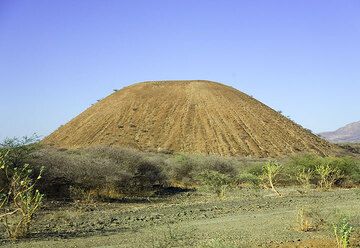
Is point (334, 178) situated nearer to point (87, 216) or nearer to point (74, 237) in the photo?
point (87, 216)

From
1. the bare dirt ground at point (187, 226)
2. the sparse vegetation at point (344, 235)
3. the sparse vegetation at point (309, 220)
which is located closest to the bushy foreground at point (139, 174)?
the bare dirt ground at point (187, 226)

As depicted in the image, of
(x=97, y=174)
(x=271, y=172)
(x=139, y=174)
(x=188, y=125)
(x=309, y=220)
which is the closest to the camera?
(x=309, y=220)

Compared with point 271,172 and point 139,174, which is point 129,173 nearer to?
point 139,174

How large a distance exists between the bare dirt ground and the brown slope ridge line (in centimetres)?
4036

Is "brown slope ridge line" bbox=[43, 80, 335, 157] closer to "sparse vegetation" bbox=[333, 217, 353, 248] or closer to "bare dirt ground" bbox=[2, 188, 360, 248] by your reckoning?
"bare dirt ground" bbox=[2, 188, 360, 248]

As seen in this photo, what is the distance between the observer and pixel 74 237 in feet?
38.2

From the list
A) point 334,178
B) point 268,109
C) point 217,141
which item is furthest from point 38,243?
point 268,109

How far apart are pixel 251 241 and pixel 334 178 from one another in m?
22.4

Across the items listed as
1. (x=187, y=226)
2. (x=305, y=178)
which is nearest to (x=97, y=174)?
(x=187, y=226)

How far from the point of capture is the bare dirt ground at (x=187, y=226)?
10586 millimetres

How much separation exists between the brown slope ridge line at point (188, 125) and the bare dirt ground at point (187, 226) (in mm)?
40356

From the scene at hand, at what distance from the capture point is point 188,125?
65250 millimetres

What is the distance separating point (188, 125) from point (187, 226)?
5230 cm

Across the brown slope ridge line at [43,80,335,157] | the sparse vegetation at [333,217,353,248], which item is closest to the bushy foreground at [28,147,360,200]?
the sparse vegetation at [333,217,353,248]
